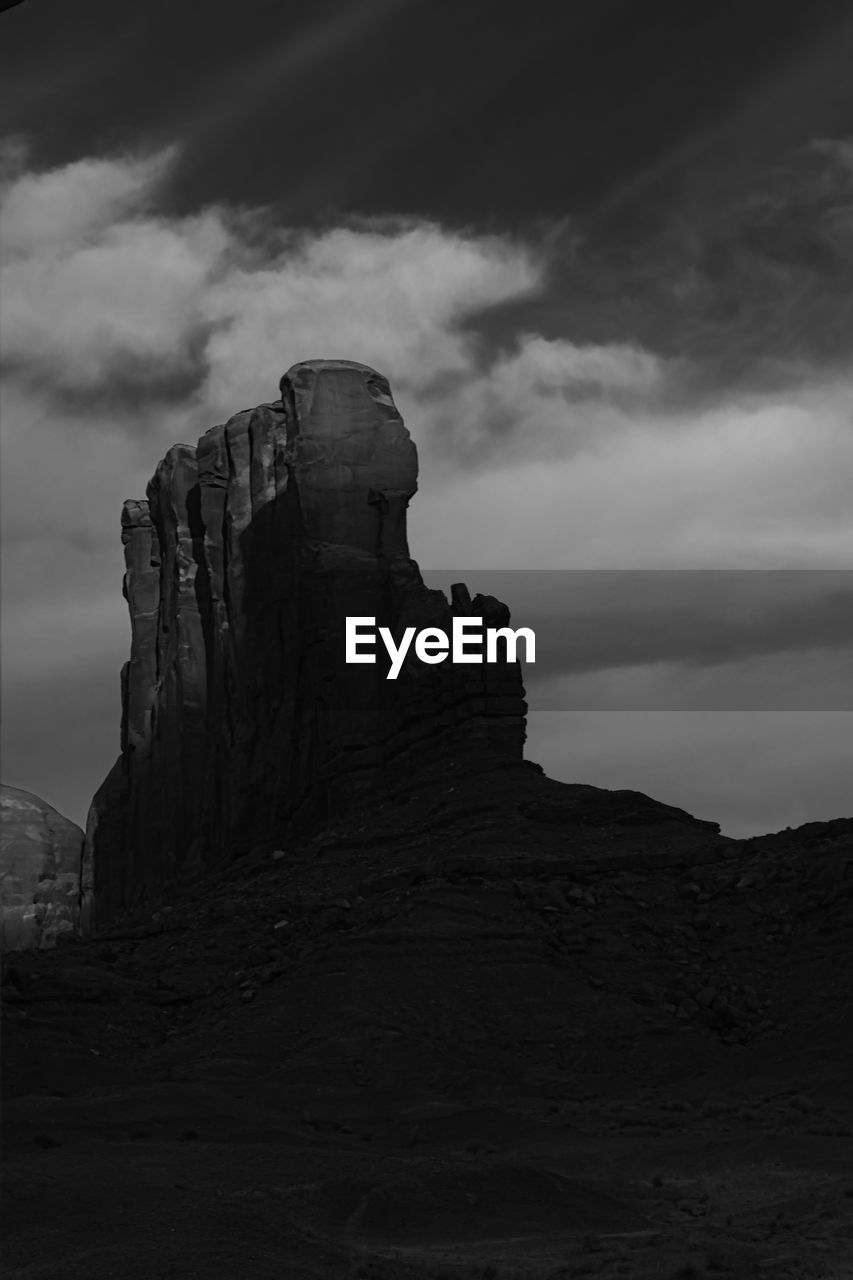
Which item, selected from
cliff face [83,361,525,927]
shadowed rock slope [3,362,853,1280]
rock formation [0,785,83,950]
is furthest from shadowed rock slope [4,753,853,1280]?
rock formation [0,785,83,950]

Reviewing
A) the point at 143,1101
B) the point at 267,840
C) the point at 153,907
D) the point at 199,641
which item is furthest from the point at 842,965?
the point at 199,641

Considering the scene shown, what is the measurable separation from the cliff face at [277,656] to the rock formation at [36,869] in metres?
10.3

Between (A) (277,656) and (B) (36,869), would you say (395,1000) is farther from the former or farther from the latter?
(B) (36,869)

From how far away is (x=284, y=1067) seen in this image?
4781 centimetres

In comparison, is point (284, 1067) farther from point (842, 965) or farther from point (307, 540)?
point (307, 540)

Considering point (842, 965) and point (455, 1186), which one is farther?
point (842, 965)

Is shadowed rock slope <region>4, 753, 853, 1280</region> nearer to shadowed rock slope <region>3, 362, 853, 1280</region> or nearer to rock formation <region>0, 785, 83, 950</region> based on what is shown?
shadowed rock slope <region>3, 362, 853, 1280</region>

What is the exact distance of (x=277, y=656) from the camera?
89.7 meters

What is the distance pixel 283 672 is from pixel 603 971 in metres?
37.7

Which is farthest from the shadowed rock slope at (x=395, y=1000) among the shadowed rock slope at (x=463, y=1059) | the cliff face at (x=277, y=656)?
the cliff face at (x=277, y=656)

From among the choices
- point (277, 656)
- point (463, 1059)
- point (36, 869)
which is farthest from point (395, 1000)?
point (36, 869)

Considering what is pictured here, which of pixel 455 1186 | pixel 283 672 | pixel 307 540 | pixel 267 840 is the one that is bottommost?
pixel 455 1186

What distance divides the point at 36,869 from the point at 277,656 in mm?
44445

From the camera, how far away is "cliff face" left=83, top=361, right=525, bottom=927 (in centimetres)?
7888
